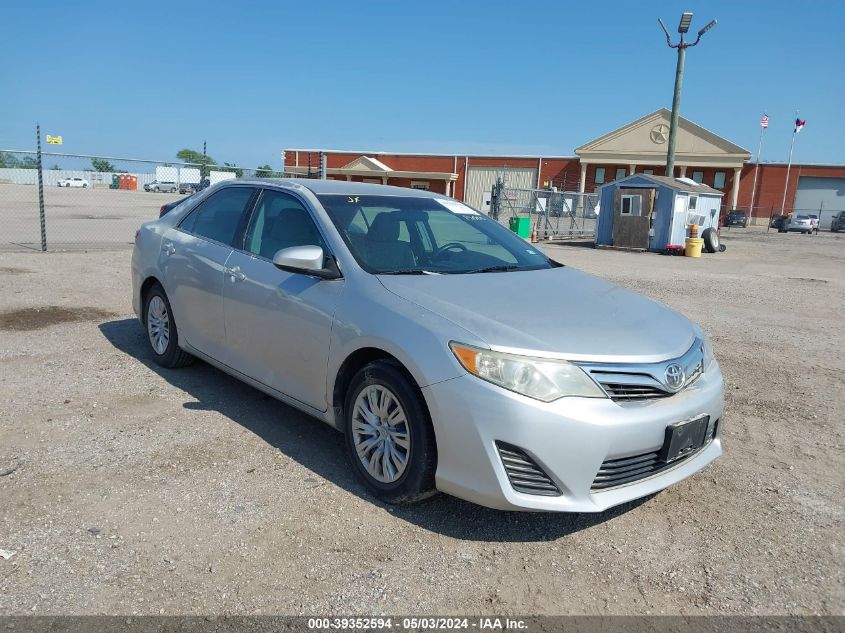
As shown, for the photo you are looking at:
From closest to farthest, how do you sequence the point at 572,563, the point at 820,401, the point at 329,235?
the point at 572,563 < the point at 329,235 < the point at 820,401

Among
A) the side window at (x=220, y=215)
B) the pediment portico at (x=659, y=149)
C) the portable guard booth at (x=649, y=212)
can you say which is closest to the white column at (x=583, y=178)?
the pediment portico at (x=659, y=149)

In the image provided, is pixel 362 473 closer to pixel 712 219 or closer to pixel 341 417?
pixel 341 417

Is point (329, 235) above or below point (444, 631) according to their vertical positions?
above

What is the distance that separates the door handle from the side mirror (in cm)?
65

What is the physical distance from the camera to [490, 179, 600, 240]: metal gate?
23759 millimetres

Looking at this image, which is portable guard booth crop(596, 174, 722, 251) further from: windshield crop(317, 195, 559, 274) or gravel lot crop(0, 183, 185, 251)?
windshield crop(317, 195, 559, 274)

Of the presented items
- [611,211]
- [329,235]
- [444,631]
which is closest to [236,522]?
[444,631]

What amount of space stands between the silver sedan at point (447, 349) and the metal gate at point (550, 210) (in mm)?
18322

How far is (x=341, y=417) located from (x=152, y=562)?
1.16 metres

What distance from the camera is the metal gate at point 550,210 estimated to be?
935 inches

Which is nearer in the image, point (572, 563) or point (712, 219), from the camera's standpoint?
point (572, 563)

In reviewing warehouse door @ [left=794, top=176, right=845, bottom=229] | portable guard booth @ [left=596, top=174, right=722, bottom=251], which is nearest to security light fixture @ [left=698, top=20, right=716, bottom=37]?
portable guard booth @ [left=596, top=174, right=722, bottom=251]

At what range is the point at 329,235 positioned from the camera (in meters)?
3.81

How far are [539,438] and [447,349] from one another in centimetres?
56
